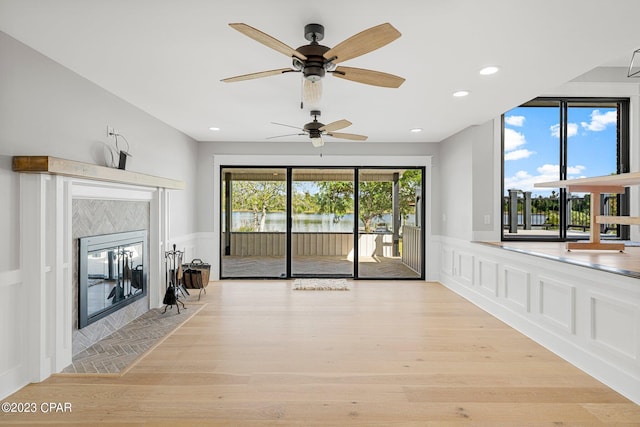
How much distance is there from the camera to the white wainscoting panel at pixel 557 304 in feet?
10.1

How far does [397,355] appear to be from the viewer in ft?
10.4

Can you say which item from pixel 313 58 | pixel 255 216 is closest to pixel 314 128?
pixel 313 58

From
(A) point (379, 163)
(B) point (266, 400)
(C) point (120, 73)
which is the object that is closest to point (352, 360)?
(B) point (266, 400)

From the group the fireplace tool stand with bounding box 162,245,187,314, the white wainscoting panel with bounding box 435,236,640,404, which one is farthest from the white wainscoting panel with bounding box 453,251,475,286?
the fireplace tool stand with bounding box 162,245,187,314

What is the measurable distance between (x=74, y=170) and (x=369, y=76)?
2306 millimetres

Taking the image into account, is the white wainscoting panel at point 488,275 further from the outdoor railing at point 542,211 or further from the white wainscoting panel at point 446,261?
the white wainscoting panel at point 446,261

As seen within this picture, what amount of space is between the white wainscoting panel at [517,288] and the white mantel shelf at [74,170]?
4075 mm

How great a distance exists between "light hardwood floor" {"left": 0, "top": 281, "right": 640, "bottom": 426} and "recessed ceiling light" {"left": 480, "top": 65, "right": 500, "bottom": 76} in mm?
2382

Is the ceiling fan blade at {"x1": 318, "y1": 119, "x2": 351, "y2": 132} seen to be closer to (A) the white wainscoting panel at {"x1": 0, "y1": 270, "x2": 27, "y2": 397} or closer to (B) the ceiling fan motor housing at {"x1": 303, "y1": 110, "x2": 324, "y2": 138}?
(B) the ceiling fan motor housing at {"x1": 303, "y1": 110, "x2": 324, "y2": 138}

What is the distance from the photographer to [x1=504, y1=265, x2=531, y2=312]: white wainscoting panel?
373cm

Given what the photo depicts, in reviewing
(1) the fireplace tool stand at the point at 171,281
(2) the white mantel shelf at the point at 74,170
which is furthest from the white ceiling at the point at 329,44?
(1) the fireplace tool stand at the point at 171,281

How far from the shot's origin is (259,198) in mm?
6664

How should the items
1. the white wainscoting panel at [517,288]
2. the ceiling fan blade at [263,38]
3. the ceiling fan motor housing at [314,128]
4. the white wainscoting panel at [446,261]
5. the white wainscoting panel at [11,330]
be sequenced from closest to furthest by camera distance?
the ceiling fan blade at [263,38] < the white wainscoting panel at [11,330] < the white wainscoting panel at [517,288] < the ceiling fan motor housing at [314,128] < the white wainscoting panel at [446,261]

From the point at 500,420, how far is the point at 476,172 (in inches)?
140
